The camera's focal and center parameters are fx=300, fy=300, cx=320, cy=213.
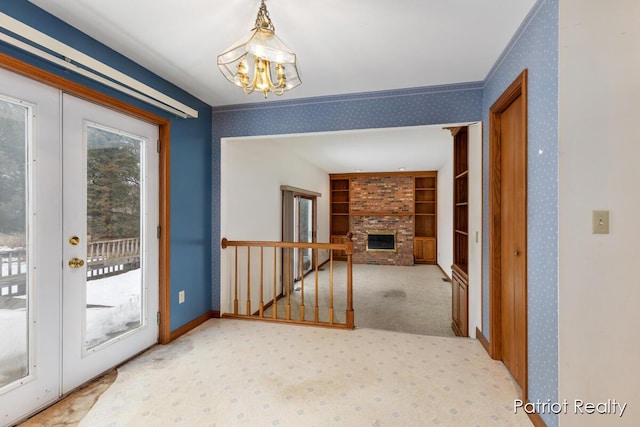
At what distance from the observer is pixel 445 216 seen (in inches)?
270

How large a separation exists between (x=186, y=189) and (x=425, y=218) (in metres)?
6.84

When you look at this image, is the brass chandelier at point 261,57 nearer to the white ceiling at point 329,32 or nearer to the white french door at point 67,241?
the white ceiling at point 329,32

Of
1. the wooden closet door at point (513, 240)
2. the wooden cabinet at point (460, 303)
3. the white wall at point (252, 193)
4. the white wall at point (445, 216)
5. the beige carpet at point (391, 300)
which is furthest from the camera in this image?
A: the white wall at point (445, 216)

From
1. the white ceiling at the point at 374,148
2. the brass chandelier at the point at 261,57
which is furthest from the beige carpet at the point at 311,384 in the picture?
the white ceiling at the point at 374,148

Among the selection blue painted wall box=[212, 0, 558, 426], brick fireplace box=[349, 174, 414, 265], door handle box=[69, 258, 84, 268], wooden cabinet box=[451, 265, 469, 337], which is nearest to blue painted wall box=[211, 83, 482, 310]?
blue painted wall box=[212, 0, 558, 426]

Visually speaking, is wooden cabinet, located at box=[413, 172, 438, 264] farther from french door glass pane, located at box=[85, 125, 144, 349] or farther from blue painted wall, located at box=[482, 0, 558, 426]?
french door glass pane, located at box=[85, 125, 144, 349]

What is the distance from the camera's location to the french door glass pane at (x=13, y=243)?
5.32 feet

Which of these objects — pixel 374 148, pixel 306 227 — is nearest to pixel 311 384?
pixel 374 148

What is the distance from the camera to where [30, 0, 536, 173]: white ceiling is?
1735 mm

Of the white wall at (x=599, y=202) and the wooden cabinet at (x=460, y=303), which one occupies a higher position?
the white wall at (x=599, y=202)

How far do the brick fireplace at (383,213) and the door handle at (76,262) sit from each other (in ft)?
22.7

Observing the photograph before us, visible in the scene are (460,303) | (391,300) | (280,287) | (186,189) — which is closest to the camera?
(186,189)

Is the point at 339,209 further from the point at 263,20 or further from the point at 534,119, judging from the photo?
the point at 263,20

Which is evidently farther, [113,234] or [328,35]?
[113,234]
